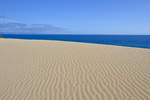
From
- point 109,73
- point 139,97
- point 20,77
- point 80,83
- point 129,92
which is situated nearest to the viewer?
point 139,97

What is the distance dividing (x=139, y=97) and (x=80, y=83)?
193 cm

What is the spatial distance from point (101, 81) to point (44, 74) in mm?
2459

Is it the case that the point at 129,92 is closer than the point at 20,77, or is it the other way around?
the point at 129,92

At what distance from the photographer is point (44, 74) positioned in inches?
215

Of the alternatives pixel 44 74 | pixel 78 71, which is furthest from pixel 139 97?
pixel 44 74

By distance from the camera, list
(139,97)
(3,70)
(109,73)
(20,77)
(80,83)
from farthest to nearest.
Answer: (3,70) → (109,73) → (20,77) → (80,83) → (139,97)

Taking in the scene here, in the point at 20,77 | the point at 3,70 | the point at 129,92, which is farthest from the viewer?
the point at 3,70

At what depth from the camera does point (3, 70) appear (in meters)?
6.04

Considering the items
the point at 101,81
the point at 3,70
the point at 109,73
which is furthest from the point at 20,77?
the point at 109,73

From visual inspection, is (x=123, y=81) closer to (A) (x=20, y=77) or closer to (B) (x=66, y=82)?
(B) (x=66, y=82)

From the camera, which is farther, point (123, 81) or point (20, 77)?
point (20, 77)

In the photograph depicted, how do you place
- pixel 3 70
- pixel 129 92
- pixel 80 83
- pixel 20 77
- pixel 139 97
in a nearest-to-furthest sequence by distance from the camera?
pixel 139 97 → pixel 129 92 → pixel 80 83 → pixel 20 77 → pixel 3 70

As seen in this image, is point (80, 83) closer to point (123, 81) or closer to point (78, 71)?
point (78, 71)

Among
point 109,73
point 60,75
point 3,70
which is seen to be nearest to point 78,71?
point 60,75
